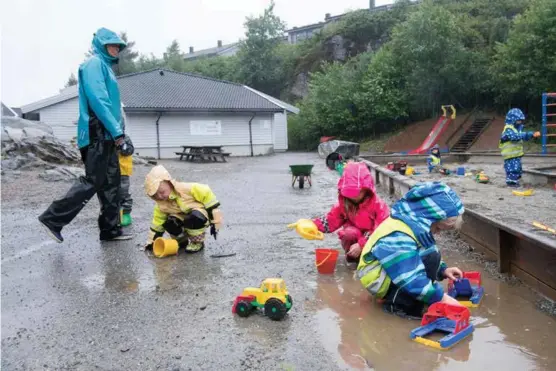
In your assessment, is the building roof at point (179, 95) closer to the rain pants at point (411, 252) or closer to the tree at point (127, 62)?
the rain pants at point (411, 252)

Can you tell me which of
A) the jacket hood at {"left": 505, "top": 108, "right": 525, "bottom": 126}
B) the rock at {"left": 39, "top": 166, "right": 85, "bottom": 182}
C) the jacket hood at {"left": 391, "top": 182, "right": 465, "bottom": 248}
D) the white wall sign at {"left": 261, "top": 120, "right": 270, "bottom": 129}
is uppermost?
the white wall sign at {"left": 261, "top": 120, "right": 270, "bottom": 129}

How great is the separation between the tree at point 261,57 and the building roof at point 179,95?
18787mm

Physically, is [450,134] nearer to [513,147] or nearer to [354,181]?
[513,147]

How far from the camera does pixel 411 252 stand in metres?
3.23

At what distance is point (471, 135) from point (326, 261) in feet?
80.5

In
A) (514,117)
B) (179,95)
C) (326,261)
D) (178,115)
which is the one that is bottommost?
(326,261)

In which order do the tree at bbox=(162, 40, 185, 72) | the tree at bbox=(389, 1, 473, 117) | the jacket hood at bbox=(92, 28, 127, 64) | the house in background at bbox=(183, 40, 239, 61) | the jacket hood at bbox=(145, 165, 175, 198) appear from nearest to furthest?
1. the jacket hood at bbox=(145, 165, 175, 198)
2. the jacket hood at bbox=(92, 28, 127, 64)
3. the tree at bbox=(389, 1, 473, 117)
4. the tree at bbox=(162, 40, 185, 72)
5. the house in background at bbox=(183, 40, 239, 61)

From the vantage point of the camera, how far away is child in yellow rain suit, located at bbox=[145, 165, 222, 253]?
4948mm

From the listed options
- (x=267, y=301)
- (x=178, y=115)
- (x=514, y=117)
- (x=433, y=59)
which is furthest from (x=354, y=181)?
(x=433, y=59)

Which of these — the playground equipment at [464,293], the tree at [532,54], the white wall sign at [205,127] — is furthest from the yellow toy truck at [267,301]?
the white wall sign at [205,127]

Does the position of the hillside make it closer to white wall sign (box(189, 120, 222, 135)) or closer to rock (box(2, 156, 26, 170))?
white wall sign (box(189, 120, 222, 135))

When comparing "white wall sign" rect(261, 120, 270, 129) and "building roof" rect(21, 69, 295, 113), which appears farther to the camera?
"white wall sign" rect(261, 120, 270, 129)

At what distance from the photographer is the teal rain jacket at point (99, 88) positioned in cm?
519

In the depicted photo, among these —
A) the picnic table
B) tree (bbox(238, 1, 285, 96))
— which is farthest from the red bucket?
tree (bbox(238, 1, 285, 96))
